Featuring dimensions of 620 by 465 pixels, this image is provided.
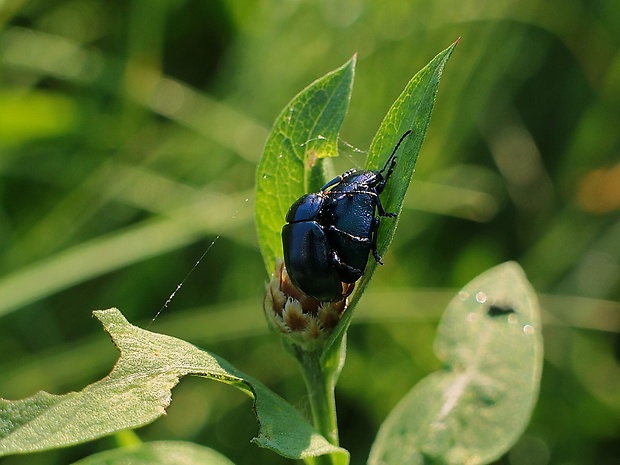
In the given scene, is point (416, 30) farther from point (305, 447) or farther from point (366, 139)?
point (305, 447)

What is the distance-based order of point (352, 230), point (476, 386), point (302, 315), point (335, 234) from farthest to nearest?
1. point (476, 386)
2. point (335, 234)
3. point (352, 230)
4. point (302, 315)

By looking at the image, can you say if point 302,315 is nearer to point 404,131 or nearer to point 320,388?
point 320,388

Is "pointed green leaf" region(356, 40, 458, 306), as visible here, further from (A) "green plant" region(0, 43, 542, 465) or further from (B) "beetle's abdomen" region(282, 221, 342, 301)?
(B) "beetle's abdomen" region(282, 221, 342, 301)

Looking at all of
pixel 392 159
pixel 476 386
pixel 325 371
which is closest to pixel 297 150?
pixel 392 159

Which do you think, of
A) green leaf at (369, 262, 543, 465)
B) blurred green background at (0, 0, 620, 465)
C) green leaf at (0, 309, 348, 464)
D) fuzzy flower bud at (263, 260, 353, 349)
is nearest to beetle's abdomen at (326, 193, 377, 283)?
fuzzy flower bud at (263, 260, 353, 349)

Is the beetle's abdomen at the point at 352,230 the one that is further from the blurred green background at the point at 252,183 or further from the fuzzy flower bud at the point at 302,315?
the blurred green background at the point at 252,183

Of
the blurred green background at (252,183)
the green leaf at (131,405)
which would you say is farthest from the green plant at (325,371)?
the blurred green background at (252,183)

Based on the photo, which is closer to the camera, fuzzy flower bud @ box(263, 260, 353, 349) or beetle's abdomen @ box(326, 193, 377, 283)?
fuzzy flower bud @ box(263, 260, 353, 349)
